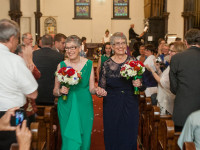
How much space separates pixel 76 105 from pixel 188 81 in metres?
1.40

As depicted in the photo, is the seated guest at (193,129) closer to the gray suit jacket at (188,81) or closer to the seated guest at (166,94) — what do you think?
the gray suit jacket at (188,81)

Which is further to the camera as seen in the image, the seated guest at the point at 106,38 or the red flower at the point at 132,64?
the seated guest at the point at 106,38

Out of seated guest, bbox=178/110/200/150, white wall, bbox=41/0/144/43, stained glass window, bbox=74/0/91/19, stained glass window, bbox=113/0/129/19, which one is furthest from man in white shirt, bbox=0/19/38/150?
stained glass window, bbox=113/0/129/19

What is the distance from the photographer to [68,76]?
3467 mm

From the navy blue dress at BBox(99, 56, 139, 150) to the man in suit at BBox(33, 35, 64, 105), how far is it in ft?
3.54

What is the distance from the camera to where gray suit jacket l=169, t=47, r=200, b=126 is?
349 cm

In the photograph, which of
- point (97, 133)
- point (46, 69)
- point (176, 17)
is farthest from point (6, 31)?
point (176, 17)

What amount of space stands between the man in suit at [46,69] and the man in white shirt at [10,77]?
1805 millimetres

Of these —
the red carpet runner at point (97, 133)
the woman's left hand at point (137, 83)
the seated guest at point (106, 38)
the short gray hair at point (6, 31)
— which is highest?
the seated guest at point (106, 38)

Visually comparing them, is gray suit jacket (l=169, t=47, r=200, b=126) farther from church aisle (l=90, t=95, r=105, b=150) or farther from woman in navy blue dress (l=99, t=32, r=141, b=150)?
church aisle (l=90, t=95, r=105, b=150)

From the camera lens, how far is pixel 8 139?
2777mm

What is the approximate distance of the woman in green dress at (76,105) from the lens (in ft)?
12.0

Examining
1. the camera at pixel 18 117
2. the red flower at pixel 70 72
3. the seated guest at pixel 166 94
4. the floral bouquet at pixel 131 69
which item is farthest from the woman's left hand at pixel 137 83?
the camera at pixel 18 117

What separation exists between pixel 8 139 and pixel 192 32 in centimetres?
242
